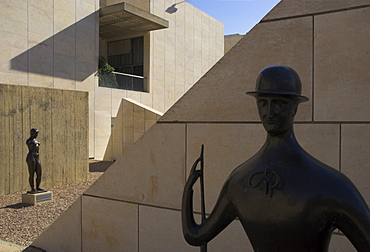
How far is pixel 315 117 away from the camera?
3422mm

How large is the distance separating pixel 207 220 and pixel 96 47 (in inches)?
658

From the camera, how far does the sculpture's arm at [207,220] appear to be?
1813 mm

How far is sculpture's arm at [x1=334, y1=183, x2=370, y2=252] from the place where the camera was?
4.67 ft

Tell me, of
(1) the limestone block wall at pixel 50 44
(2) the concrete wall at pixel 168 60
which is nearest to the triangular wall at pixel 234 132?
(1) the limestone block wall at pixel 50 44

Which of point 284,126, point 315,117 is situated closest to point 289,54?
point 315,117

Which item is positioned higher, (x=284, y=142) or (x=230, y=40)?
(x=230, y=40)

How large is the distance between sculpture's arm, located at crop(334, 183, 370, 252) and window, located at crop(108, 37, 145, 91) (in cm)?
1911

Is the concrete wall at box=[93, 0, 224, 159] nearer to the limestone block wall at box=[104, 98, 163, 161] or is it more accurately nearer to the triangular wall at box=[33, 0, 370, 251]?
the limestone block wall at box=[104, 98, 163, 161]

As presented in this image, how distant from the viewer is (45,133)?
35.4 feet

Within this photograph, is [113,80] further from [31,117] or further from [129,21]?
[31,117]

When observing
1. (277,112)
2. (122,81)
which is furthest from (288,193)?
(122,81)

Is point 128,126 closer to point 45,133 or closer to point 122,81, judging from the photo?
point 122,81

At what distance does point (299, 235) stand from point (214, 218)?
49 cm

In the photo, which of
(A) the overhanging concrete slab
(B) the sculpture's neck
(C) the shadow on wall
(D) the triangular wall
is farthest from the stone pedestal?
(A) the overhanging concrete slab
